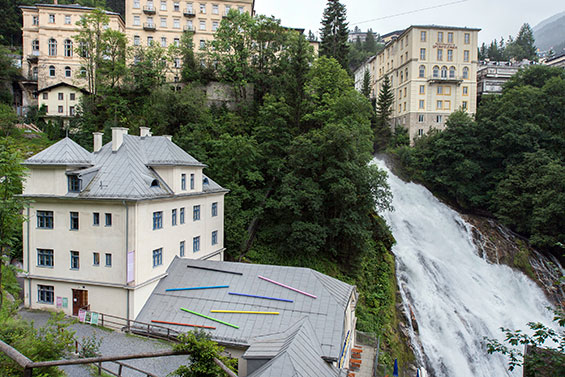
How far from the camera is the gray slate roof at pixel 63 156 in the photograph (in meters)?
20.1

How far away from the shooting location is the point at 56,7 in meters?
56.7

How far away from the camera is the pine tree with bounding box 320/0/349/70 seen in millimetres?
51188

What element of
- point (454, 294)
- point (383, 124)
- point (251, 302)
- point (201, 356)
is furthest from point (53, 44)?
point (201, 356)

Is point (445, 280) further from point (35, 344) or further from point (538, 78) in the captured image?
point (538, 78)

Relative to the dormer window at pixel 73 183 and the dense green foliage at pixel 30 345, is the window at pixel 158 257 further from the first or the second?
the dense green foliage at pixel 30 345

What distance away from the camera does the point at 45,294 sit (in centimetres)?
2052

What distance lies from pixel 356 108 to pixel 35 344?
30.9 m

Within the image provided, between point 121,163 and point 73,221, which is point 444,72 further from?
point 73,221

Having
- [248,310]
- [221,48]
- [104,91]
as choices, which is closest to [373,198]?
[248,310]

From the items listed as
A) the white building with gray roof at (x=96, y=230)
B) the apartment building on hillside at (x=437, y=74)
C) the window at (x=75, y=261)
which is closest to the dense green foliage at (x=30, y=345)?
the white building with gray roof at (x=96, y=230)

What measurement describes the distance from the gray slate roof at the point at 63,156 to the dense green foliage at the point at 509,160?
37875 millimetres

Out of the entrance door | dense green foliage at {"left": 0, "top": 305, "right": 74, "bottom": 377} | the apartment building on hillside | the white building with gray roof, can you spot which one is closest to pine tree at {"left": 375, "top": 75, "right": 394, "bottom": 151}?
the apartment building on hillside

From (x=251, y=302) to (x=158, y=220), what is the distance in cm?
709

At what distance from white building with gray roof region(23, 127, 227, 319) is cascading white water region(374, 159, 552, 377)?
1844 cm
